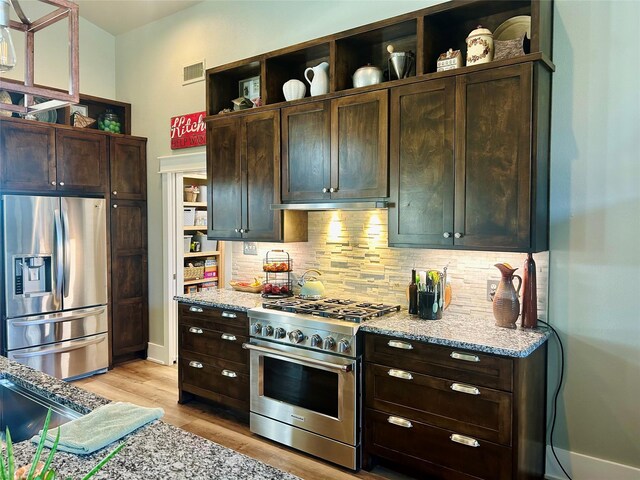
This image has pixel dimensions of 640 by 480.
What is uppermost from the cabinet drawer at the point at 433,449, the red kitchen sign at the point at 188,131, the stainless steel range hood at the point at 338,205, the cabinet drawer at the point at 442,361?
the red kitchen sign at the point at 188,131

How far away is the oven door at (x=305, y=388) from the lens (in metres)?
→ 2.86

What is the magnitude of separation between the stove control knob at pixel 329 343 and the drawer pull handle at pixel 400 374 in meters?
0.37

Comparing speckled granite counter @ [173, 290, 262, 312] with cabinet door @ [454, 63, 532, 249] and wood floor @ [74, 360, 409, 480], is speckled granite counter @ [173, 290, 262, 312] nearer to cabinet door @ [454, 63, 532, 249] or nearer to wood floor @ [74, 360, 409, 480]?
wood floor @ [74, 360, 409, 480]

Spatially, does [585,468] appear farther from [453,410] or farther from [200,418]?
[200,418]

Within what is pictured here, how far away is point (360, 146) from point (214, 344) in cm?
186

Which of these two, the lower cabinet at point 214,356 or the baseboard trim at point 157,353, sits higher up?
the lower cabinet at point 214,356

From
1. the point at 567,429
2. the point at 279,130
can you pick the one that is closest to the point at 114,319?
the point at 279,130

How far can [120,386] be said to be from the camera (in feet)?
14.4

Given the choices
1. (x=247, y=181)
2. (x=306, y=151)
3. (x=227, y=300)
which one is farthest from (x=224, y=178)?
(x=227, y=300)

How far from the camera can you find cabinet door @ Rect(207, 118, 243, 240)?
3.87 m

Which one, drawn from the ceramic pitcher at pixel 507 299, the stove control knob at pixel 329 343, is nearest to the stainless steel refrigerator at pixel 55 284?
the stove control knob at pixel 329 343

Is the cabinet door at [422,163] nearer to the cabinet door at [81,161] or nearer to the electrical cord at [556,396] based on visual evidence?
the electrical cord at [556,396]

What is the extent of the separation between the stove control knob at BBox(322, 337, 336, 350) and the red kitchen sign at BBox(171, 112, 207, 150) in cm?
251

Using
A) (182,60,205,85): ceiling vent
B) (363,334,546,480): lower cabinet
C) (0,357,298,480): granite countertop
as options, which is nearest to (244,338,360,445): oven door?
(363,334,546,480): lower cabinet
